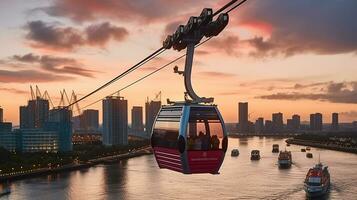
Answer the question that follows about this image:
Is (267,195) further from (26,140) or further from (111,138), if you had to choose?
(111,138)

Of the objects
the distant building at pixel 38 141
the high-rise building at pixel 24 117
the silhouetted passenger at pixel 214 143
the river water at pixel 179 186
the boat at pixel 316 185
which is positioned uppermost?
the high-rise building at pixel 24 117

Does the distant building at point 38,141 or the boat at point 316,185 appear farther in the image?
the distant building at point 38,141

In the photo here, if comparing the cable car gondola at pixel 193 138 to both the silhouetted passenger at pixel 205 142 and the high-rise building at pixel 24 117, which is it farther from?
the high-rise building at pixel 24 117

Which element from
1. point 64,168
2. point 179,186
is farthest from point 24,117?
point 179,186

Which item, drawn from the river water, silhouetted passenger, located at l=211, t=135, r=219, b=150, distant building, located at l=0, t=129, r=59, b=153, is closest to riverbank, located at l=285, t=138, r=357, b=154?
the river water

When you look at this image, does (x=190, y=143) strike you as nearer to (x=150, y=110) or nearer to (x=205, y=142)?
(x=205, y=142)

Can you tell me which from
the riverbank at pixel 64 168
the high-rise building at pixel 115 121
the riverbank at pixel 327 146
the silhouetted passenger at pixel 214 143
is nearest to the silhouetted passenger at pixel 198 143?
the silhouetted passenger at pixel 214 143

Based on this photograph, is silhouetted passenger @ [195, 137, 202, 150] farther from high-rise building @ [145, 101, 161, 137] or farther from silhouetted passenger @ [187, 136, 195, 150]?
high-rise building @ [145, 101, 161, 137]
